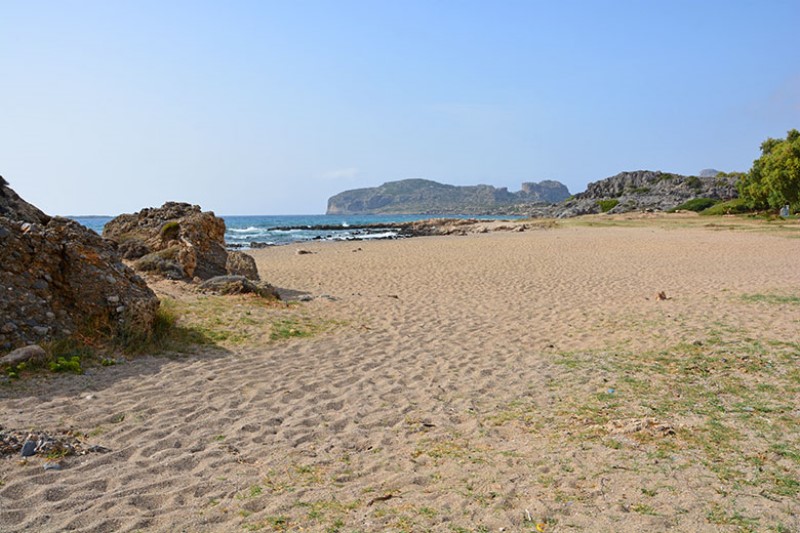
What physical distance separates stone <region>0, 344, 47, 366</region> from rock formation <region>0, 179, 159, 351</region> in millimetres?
197

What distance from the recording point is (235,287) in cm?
1184

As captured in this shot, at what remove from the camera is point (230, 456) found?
4531 mm

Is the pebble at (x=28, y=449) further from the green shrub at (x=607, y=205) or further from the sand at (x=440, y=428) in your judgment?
the green shrub at (x=607, y=205)

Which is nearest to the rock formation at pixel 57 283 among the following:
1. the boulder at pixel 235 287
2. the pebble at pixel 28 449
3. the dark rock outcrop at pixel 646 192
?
the pebble at pixel 28 449

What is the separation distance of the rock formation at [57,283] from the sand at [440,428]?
39.1 inches

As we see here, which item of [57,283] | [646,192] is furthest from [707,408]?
[646,192]

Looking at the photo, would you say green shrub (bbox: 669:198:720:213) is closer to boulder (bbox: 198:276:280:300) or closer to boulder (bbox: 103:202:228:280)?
boulder (bbox: 103:202:228:280)

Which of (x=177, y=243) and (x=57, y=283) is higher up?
(x=177, y=243)

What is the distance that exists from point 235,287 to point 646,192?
310ft

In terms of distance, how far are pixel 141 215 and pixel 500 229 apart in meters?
41.1

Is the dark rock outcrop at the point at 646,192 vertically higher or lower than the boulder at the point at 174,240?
higher

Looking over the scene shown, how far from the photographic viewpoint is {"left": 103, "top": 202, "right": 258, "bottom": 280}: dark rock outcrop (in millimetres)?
12719

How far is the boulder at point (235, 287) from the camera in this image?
11.8 m

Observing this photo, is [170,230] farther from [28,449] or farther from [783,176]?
[783,176]
